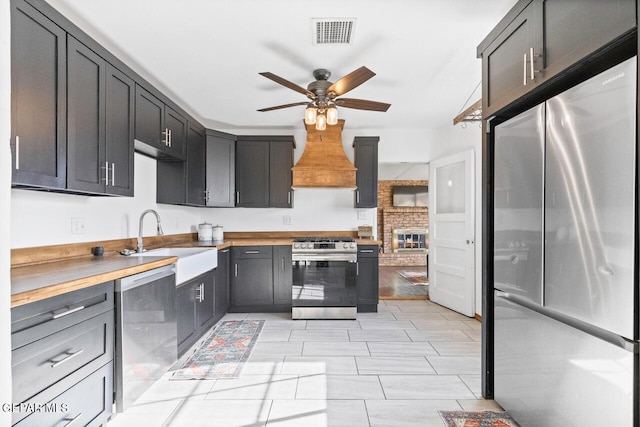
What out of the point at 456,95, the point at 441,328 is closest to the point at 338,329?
the point at 441,328

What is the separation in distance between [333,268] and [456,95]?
228 centimetres

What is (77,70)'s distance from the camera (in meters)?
1.91

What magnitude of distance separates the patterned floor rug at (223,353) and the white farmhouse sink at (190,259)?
2.13 feet

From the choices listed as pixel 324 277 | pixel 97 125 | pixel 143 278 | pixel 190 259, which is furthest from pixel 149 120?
pixel 324 277

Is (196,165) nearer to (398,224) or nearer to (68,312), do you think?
(68,312)

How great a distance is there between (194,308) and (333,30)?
2.53m

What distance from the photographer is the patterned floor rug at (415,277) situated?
6.08m

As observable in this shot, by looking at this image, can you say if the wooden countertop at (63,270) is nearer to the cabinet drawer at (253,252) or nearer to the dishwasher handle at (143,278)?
the dishwasher handle at (143,278)

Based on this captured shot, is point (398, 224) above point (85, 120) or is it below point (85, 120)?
below

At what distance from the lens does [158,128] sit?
2871 millimetres

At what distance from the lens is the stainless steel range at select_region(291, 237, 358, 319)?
3854 millimetres

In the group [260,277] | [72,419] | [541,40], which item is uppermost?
[541,40]

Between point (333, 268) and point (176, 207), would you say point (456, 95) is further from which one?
point (176, 207)

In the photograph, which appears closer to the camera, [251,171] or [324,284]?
[324,284]
